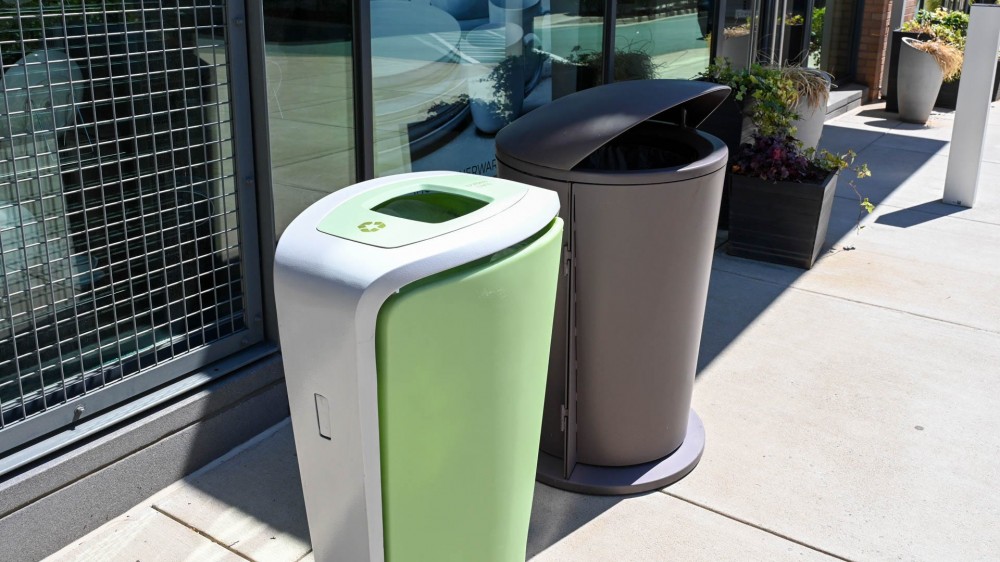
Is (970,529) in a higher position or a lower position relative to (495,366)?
lower

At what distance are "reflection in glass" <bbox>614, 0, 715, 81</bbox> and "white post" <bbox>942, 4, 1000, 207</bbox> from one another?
1.75 metres

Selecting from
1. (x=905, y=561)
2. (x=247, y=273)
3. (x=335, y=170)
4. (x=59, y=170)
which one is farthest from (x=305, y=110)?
(x=905, y=561)

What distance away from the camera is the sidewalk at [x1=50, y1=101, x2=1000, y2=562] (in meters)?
3.13

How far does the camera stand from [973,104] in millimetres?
6641

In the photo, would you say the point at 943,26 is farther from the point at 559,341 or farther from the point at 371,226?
the point at 371,226

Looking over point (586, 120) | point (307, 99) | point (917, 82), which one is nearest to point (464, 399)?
point (586, 120)

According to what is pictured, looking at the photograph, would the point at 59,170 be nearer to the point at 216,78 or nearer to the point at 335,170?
the point at 216,78

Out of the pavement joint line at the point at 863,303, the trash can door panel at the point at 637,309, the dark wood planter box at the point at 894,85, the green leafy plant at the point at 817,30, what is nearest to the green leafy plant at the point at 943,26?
the dark wood planter box at the point at 894,85

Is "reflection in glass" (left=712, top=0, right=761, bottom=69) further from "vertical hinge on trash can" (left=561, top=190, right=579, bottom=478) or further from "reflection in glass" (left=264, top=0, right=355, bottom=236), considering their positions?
"vertical hinge on trash can" (left=561, top=190, right=579, bottom=478)

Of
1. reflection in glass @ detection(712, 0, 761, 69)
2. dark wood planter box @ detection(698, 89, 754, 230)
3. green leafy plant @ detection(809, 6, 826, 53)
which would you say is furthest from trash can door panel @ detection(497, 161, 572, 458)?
green leafy plant @ detection(809, 6, 826, 53)

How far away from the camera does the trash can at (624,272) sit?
9.87ft

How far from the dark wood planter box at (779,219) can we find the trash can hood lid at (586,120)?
7.65 ft

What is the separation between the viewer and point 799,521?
326cm

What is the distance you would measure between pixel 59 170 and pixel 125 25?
0.49m
